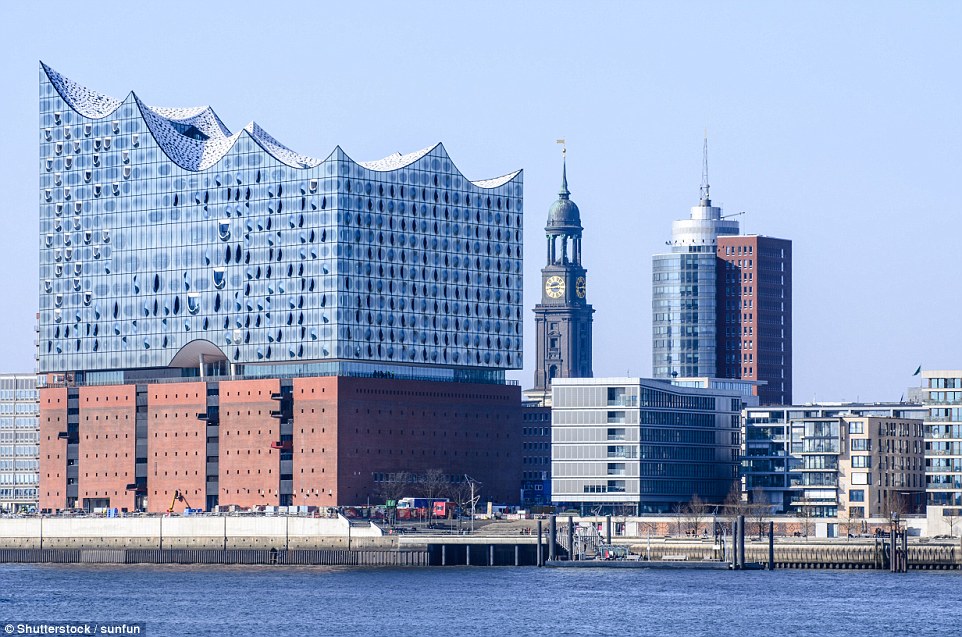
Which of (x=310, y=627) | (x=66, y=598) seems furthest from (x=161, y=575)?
(x=310, y=627)

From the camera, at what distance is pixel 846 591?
546ft

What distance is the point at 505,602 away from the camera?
158625 millimetres

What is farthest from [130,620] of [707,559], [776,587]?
[707,559]

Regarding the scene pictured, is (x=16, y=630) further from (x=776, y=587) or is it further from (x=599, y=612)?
(x=776, y=587)

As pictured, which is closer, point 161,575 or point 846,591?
point 846,591

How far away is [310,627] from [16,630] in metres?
19.9

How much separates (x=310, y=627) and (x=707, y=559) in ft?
212

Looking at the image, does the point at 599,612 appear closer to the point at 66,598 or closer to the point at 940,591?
the point at 940,591

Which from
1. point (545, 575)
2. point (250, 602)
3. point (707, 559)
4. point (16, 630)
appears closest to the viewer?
point (16, 630)

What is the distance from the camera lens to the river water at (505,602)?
14050cm

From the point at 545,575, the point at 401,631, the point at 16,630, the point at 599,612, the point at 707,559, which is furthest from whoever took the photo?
the point at 707,559

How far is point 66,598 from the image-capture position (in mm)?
164250

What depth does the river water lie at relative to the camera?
140 m

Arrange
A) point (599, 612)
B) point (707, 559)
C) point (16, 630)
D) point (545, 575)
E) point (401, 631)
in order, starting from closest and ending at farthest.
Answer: point (16, 630) → point (401, 631) → point (599, 612) → point (545, 575) → point (707, 559)
